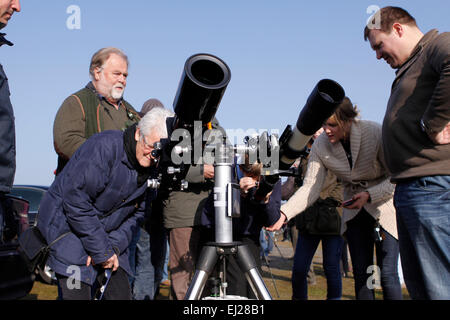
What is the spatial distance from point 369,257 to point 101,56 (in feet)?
8.42

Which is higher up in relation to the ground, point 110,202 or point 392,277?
point 110,202

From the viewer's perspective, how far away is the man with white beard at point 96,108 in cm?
290

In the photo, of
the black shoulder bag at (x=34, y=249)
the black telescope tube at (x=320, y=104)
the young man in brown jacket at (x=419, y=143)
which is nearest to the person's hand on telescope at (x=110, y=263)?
the black shoulder bag at (x=34, y=249)

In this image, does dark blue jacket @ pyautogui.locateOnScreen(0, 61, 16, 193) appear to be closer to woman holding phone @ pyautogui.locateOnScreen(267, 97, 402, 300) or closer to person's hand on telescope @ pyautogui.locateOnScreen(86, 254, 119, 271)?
person's hand on telescope @ pyautogui.locateOnScreen(86, 254, 119, 271)

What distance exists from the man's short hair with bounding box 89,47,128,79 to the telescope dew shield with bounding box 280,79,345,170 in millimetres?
1966

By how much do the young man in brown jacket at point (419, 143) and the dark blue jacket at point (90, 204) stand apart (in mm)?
1583

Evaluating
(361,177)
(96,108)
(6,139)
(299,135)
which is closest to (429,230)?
(299,135)

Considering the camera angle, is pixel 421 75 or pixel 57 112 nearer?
pixel 421 75

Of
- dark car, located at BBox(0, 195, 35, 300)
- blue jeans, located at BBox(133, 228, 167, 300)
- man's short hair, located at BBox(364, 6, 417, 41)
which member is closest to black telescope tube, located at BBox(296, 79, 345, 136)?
man's short hair, located at BBox(364, 6, 417, 41)

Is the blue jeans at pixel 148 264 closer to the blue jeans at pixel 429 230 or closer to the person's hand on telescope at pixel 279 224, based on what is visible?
the person's hand on telescope at pixel 279 224
